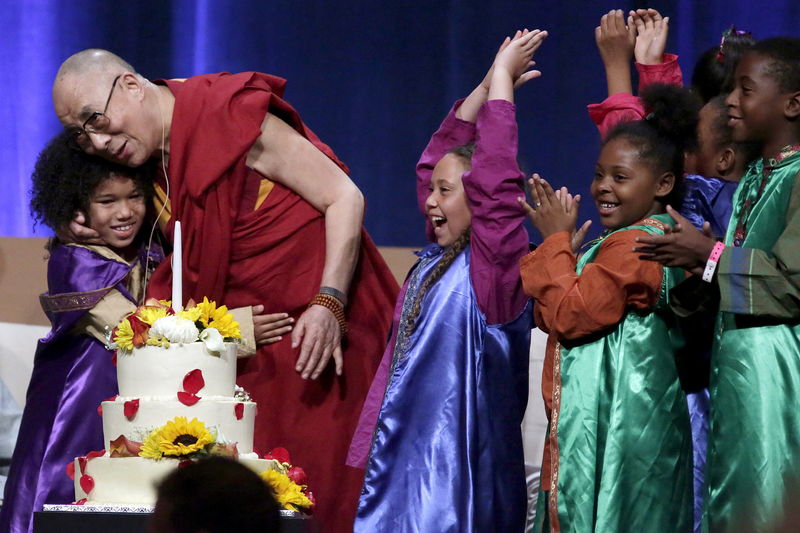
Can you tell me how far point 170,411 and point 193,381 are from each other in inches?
3.2

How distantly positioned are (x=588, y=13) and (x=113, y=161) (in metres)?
2.16

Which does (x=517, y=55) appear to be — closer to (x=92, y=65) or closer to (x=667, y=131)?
(x=667, y=131)

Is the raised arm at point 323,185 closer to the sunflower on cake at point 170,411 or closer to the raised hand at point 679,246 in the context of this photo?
the sunflower on cake at point 170,411

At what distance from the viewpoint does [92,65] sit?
304 cm

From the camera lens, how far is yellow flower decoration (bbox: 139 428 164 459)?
2.38 m

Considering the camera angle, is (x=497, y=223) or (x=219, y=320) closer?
(x=219, y=320)

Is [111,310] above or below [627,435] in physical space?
above

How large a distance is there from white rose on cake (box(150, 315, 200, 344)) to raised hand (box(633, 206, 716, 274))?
915 mm

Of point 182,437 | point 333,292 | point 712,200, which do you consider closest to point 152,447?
point 182,437

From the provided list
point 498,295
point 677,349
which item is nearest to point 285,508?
point 498,295

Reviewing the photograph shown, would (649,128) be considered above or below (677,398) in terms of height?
above

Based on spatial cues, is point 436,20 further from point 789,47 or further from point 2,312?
point 789,47

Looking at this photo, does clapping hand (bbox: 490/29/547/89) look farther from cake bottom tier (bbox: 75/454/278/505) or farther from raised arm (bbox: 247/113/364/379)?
cake bottom tier (bbox: 75/454/278/505)

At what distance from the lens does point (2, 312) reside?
4.62 metres
